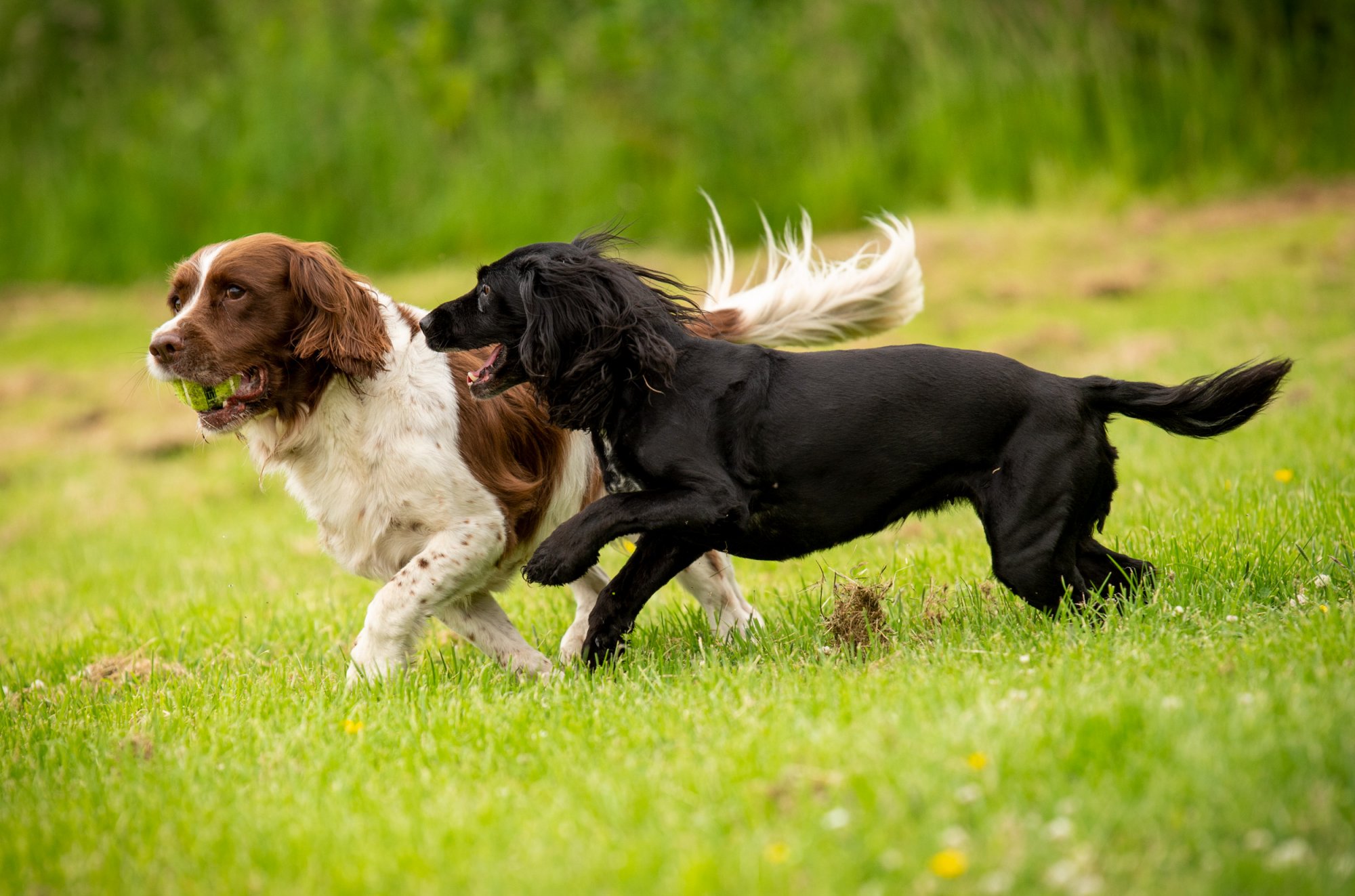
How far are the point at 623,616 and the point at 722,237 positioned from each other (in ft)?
5.28

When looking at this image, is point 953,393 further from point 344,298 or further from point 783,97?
point 783,97

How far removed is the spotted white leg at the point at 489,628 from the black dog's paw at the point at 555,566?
0.81 metres

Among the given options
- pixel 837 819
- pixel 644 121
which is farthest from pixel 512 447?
pixel 644 121

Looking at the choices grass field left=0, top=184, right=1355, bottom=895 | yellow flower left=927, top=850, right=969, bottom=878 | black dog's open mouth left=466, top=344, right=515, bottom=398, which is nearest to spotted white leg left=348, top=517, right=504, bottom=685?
grass field left=0, top=184, right=1355, bottom=895

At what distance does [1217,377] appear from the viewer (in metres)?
3.84

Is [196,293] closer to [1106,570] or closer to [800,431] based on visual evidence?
[800,431]

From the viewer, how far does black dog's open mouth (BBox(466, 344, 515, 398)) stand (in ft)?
13.4

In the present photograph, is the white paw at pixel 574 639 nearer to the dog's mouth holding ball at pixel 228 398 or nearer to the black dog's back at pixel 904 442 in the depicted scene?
the black dog's back at pixel 904 442

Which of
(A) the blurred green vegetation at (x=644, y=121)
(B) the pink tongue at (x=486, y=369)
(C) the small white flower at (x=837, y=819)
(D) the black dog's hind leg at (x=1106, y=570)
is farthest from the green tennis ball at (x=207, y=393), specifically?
(A) the blurred green vegetation at (x=644, y=121)

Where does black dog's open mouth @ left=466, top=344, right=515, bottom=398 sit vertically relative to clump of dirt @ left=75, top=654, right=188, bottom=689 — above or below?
above

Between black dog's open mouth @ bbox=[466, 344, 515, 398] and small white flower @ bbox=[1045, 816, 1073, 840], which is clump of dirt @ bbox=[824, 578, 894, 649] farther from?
small white flower @ bbox=[1045, 816, 1073, 840]

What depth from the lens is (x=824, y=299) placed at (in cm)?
501

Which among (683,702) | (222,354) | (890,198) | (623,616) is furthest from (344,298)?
(890,198)

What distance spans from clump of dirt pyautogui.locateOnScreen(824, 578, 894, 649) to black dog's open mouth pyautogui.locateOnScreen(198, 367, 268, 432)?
1975 mm
